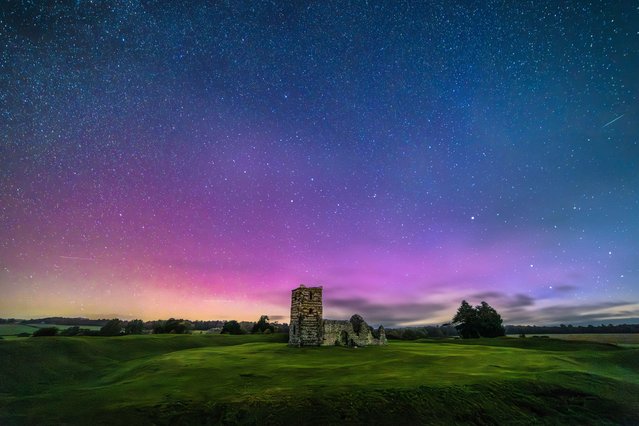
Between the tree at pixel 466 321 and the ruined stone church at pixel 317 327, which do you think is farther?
the tree at pixel 466 321

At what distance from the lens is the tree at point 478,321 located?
7988 centimetres

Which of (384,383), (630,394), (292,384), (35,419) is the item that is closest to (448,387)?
(384,383)

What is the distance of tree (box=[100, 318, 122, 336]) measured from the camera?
67681 millimetres

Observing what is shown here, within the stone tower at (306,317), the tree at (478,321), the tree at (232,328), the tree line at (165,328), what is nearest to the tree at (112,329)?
the tree line at (165,328)

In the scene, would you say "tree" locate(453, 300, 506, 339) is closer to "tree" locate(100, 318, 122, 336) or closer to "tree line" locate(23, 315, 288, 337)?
"tree line" locate(23, 315, 288, 337)

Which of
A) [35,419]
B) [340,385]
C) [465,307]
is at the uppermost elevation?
[465,307]

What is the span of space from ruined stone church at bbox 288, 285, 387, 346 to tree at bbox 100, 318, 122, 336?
40.8 metres

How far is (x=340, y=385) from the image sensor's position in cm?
2319

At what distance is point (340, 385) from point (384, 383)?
315 cm

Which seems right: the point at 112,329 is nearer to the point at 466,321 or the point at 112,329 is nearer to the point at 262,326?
the point at 262,326

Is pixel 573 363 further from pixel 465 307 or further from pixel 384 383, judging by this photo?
pixel 465 307

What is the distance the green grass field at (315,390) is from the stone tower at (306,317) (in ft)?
39.9

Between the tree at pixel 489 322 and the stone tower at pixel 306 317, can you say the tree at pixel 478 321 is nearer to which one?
Answer: the tree at pixel 489 322

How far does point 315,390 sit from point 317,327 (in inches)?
1156
